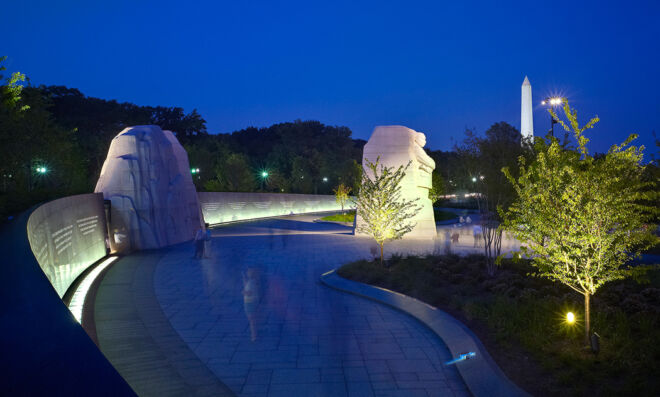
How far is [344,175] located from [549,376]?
5454 cm

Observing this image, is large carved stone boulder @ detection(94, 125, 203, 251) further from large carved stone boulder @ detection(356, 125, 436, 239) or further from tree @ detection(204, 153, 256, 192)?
tree @ detection(204, 153, 256, 192)

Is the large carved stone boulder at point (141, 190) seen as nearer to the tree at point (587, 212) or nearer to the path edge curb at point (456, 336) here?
the path edge curb at point (456, 336)

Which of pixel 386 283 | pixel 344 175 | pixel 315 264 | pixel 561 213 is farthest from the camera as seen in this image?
pixel 344 175

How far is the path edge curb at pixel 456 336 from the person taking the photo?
556 centimetres

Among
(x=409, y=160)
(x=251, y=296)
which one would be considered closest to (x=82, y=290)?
(x=251, y=296)

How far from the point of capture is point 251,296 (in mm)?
10672

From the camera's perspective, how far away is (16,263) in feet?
16.1

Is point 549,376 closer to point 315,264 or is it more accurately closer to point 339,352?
point 339,352

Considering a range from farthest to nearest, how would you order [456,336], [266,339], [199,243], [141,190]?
[141,190], [199,243], [266,339], [456,336]

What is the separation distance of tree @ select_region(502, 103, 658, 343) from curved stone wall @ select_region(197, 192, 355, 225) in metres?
25.4

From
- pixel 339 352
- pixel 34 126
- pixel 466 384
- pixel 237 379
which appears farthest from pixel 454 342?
pixel 34 126

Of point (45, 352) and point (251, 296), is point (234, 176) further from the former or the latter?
point (45, 352)

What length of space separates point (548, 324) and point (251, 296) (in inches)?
264

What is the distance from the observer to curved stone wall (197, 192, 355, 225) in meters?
32.4
